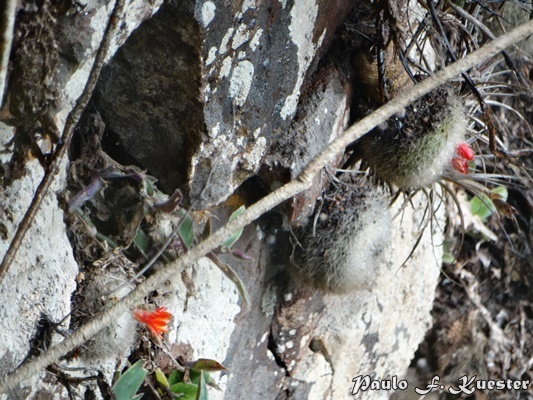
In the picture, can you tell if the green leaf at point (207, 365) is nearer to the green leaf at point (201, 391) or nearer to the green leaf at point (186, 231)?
the green leaf at point (201, 391)

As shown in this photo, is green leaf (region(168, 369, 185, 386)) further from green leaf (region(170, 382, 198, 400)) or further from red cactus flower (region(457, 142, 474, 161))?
red cactus flower (region(457, 142, 474, 161))

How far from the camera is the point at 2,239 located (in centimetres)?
106

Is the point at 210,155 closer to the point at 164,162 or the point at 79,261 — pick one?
the point at 164,162

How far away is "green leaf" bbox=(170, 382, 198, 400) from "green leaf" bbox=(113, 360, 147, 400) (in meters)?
0.10

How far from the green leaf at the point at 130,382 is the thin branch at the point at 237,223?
35cm

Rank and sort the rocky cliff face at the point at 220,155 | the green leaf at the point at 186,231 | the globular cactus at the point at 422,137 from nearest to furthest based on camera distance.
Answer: the rocky cliff face at the point at 220,155, the green leaf at the point at 186,231, the globular cactus at the point at 422,137

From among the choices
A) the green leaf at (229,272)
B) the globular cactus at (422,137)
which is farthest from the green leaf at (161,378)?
the globular cactus at (422,137)

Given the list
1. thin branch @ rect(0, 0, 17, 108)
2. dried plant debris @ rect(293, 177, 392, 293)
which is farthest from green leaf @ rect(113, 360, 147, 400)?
thin branch @ rect(0, 0, 17, 108)

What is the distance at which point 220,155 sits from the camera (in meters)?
1.28

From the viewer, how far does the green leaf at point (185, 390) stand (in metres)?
1.39

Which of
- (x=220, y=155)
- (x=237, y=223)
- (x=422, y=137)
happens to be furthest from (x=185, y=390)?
(x=422, y=137)

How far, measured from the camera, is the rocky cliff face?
108 cm

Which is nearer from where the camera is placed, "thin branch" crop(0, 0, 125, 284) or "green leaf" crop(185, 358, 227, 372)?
"thin branch" crop(0, 0, 125, 284)

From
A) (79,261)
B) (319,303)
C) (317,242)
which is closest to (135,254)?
(79,261)
